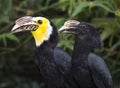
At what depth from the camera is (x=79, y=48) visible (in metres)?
2.38

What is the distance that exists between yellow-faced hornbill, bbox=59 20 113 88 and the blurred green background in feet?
3.13

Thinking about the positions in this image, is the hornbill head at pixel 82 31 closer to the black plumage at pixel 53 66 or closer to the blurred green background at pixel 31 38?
the black plumage at pixel 53 66

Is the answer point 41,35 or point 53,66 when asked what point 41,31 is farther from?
point 53,66

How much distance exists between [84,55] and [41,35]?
0.70 ft

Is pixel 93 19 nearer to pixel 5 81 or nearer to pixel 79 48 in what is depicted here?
pixel 5 81

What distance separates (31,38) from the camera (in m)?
4.38

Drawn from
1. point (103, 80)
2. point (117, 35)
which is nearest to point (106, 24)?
point (117, 35)

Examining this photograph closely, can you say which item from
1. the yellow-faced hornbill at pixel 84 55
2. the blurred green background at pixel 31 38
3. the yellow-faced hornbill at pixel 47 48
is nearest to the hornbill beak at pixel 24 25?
the yellow-faced hornbill at pixel 47 48

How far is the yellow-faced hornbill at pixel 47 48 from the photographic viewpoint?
2.44 meters

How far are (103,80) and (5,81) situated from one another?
7.37 ft

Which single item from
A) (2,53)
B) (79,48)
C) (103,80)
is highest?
(79,48)

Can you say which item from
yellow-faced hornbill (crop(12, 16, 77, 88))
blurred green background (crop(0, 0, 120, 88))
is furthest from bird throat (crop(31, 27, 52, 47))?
blurred green background (crop(0, 0, 120, 88))

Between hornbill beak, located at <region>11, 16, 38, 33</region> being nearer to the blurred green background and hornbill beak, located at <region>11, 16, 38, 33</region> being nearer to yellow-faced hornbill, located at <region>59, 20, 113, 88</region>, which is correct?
yellow-faced hornbill, located at <region>59, 20, 113, 88</region>

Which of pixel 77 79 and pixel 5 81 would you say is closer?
pixel 77 79
